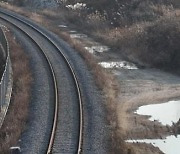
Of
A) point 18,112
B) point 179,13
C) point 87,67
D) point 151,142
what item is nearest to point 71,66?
point 87,67

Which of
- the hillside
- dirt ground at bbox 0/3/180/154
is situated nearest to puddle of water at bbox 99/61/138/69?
dirt ground at bbox 0/3/180/154

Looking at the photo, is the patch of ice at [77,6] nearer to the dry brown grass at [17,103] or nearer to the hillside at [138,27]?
the hillside at [138,27]

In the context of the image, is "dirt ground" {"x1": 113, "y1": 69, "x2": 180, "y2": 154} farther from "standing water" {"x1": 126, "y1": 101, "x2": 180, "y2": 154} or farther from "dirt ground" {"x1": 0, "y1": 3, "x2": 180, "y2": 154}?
"standing water" {"x1": 126, "y1": 101, "x2": 180, "y2": 154}

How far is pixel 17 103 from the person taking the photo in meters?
25.4

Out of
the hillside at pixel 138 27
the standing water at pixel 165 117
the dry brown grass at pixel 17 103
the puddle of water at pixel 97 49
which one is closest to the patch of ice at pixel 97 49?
the puddle of water at pixel 97 49

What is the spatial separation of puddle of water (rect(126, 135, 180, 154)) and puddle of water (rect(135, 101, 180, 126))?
260 centimetres

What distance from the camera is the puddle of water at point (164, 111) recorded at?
86.7ft

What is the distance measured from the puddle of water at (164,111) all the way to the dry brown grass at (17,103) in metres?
6.91

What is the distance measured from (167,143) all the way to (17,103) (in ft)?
27.7

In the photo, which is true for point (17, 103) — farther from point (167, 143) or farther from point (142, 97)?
point (142, 97)

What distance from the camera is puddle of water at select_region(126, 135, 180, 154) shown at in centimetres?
2200

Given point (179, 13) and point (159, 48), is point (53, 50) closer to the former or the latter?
point (159, 48)

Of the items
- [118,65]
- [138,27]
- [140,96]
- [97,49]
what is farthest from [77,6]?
[140,96]

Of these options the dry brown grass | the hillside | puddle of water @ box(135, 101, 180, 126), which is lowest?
puddle of water @ box(135, 101, 180, 126)
